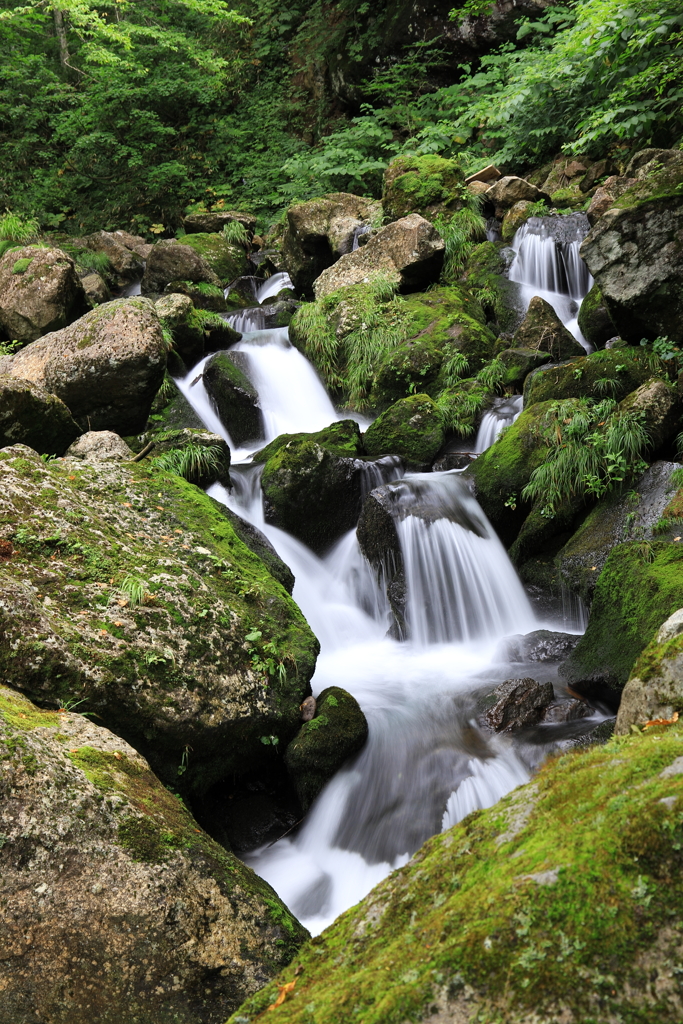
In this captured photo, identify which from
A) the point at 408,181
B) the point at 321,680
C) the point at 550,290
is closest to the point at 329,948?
the point at 321,680

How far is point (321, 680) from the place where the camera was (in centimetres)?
585

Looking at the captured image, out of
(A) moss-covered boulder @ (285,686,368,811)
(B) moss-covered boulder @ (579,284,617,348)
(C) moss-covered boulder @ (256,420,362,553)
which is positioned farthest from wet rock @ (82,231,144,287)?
(A) moss-covered boulder @ (285,686,368,811)

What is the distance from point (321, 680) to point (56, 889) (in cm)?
344

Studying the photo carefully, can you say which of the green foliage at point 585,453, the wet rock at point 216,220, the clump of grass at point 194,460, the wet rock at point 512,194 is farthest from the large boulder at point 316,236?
the green foliage at point 585,453

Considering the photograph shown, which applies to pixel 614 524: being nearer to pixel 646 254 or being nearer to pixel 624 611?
pixel 624 611

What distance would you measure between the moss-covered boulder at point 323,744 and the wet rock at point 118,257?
13.1 meters

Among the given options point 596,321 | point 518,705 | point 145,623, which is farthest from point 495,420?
point 145,623

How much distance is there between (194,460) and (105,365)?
1.60 metres

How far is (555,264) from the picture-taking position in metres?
10.9

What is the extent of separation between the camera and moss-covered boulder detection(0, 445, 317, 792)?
11.7 ft

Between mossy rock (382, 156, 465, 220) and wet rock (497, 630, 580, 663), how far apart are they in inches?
358

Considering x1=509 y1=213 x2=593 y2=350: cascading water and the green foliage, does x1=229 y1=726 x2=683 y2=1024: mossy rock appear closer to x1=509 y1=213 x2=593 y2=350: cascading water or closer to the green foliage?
the green foliage

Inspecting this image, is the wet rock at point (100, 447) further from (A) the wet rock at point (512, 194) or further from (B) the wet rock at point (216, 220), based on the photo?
(B) the wet rock at point (216, 220)

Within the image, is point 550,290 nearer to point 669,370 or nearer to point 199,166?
point 669,370
